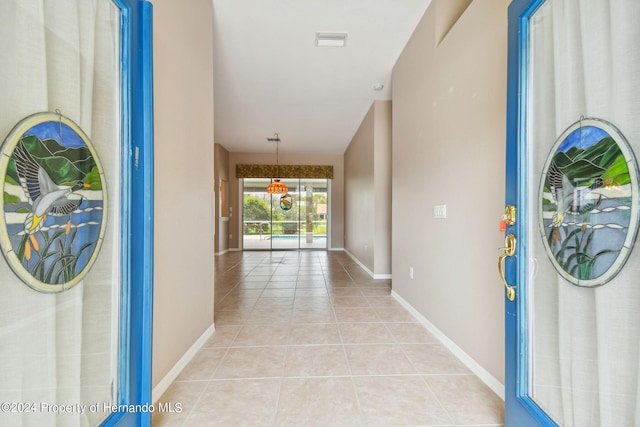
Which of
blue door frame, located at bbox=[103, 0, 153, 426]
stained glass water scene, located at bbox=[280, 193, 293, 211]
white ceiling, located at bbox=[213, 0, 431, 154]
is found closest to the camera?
blue door frame, located at bbox=[103, 0, 153, 426]

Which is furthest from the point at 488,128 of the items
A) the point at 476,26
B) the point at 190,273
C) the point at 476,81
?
the point at 190,273

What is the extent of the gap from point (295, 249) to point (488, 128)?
8.10 metres

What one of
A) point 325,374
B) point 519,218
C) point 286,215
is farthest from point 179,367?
point 286,215

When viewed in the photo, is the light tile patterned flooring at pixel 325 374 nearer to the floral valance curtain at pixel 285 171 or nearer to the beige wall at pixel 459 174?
the beige wall at pixel 459 174

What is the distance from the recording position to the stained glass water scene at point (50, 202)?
820 mm

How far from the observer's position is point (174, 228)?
6.03 ft

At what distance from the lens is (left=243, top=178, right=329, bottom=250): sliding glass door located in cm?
912

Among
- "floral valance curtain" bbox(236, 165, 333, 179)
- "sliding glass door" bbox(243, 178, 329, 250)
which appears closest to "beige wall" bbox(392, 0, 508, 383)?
"floral valance curtain" bbox(236, 165, 333, 179)

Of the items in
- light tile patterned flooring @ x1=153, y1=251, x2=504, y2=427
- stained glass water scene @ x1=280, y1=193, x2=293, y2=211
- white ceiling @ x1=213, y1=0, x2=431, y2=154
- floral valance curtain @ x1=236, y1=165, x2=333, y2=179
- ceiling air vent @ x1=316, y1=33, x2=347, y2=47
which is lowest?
light tile patterned flooring @ x1=153, y1=251, x2=504, y2=427

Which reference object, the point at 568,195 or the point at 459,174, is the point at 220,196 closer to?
the point at 459,174

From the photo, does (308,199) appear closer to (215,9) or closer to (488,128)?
(215,9)

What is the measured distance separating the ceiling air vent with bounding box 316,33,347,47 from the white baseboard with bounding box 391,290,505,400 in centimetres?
324

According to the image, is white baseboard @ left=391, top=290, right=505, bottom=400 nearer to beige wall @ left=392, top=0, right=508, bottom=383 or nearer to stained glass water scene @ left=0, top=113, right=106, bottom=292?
beige wall @ left=392, top=0, right=508, bottom=383

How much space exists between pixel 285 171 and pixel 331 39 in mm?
5952
